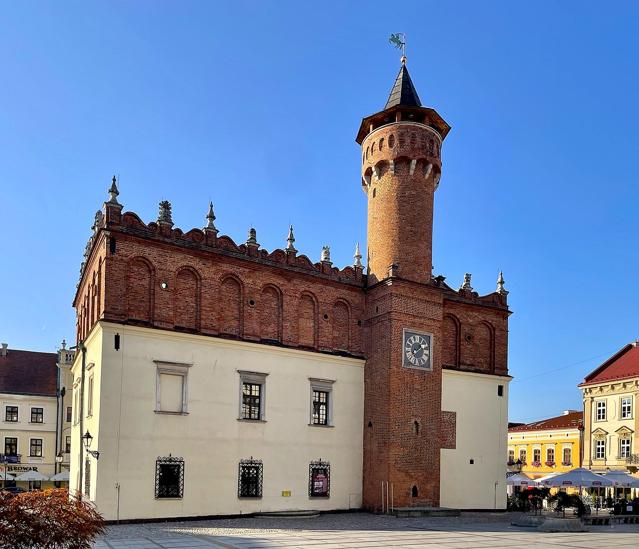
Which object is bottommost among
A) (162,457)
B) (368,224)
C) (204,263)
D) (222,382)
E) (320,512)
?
(320,512)

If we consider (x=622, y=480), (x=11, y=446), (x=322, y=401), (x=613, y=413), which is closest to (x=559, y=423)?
(x=613, y=413)

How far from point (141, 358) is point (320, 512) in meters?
9.88

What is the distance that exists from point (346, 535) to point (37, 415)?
3716cm

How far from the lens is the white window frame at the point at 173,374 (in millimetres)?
23641

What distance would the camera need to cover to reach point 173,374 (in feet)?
79.3

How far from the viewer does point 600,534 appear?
2281cm

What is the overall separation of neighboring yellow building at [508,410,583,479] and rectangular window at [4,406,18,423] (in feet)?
124

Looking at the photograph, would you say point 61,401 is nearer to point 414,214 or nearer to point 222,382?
point 222,382

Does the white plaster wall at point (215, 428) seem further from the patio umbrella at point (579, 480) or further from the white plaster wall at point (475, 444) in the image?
the patio umbrella at point (579, 480)

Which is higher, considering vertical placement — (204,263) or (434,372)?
(204,263)

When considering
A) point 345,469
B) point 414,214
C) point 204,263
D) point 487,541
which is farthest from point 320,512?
point 414,214

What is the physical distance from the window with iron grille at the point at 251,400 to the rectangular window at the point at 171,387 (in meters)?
2.51

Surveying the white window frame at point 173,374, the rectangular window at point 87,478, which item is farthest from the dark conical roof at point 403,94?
the rectangular window at point 87,478

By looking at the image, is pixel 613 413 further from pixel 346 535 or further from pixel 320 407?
pixel 346 535
